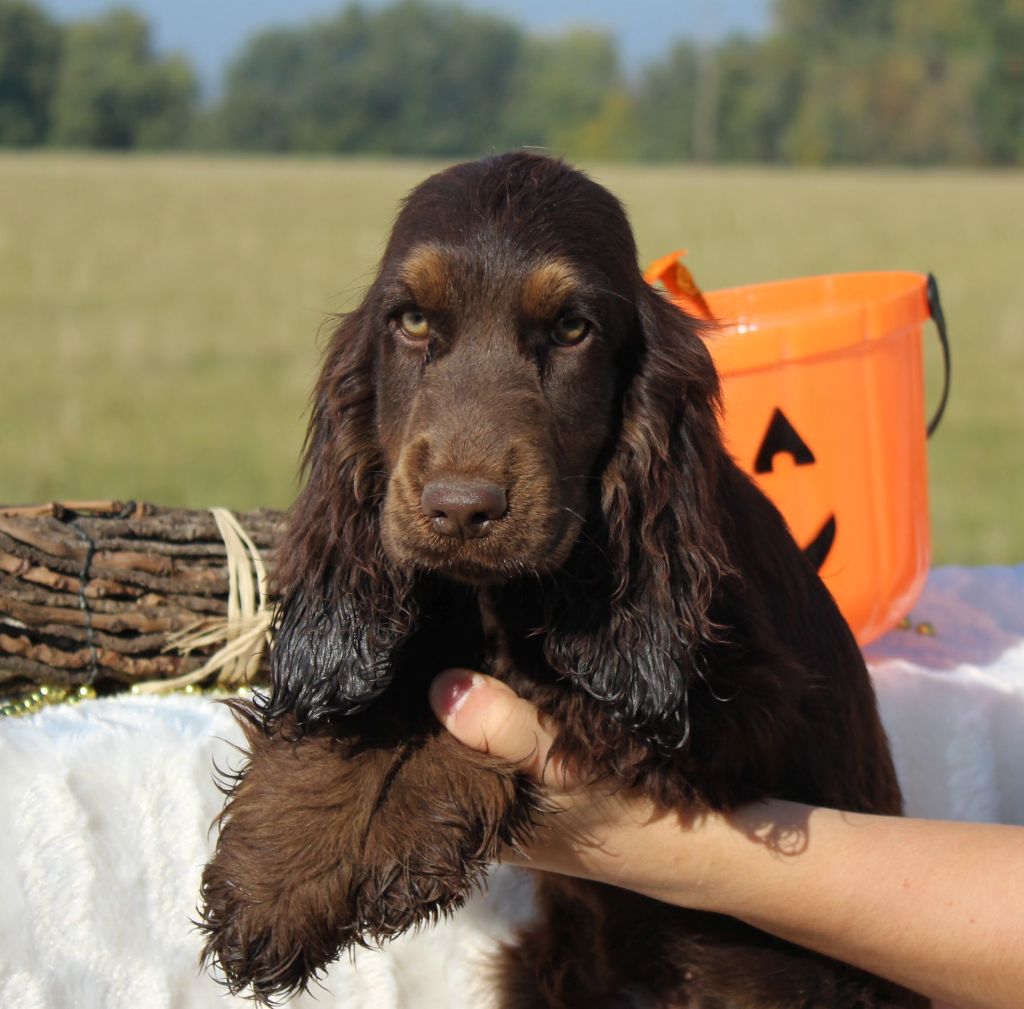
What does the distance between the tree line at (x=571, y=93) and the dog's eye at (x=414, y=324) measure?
75506mm

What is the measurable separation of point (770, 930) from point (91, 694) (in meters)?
1.76

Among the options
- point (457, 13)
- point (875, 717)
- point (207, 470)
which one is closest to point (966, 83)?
point (457, 13)

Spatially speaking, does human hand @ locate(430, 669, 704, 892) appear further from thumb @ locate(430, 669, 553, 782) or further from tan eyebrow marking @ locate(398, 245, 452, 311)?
tan eyebrow marking @ locate(398, 245, 452, 311)

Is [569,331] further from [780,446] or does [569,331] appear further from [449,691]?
[780,446]

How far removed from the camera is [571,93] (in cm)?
8969

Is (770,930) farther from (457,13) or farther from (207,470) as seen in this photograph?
(457,13)

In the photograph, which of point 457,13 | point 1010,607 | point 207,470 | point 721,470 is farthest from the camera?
point 457,13

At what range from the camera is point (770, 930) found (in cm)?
280

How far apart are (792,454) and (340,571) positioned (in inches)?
65.3

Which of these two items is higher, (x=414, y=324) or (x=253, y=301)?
(x=414, y=324)

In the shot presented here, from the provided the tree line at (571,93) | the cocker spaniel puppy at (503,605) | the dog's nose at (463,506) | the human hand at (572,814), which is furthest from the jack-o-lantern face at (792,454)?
the tree line at (571,93)

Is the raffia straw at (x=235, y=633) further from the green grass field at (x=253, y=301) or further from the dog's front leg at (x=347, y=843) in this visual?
the dog's front leg at (x=347, y=843)

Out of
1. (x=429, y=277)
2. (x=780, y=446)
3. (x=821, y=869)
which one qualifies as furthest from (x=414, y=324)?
(x=780, y=446)

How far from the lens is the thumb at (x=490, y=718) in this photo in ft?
8.54
